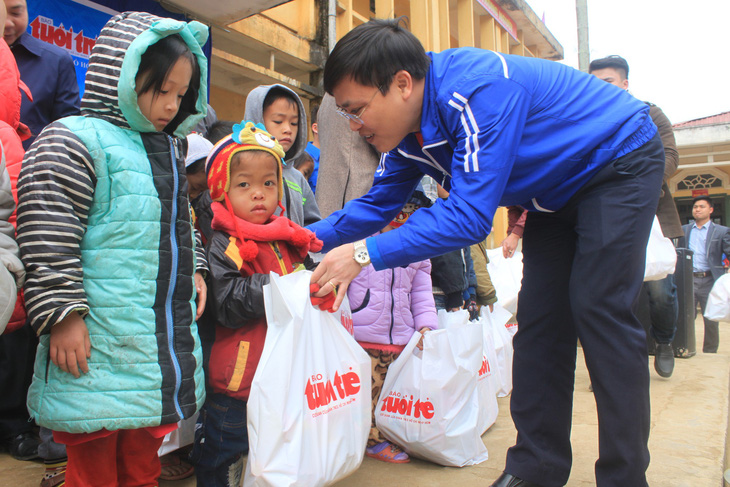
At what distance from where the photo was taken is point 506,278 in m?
4.48

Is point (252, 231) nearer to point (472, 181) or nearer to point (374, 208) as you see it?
point (374, 208)

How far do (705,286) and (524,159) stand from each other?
7.53 meters

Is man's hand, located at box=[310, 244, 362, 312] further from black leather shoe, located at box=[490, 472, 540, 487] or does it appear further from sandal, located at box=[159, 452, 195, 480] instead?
sandal, located at box=[159, 452, 195, 480]

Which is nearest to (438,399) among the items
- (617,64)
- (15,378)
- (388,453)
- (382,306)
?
(388,453)

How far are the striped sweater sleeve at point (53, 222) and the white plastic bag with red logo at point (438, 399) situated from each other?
1.50 m

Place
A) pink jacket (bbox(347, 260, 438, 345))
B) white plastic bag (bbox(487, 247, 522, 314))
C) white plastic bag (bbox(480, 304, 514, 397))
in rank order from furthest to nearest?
1. white plastic bag (bbox(487, 247, 522, 314))
2. white plastic bag (bbox(480, 304, 514, 397))
3. pink jacket (bbox(347, 260, 438, 345))

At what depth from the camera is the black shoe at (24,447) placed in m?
2.27

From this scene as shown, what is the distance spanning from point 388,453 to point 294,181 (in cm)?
140

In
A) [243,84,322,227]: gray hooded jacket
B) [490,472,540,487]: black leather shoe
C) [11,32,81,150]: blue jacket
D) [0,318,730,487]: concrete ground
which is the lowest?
[0,318,730,487]: concrete ground

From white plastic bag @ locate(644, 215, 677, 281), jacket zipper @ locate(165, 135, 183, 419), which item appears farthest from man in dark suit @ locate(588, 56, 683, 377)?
jacket zipper @ locate(165, 135, 183, 419)

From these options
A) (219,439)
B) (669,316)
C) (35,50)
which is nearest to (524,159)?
(219,439)

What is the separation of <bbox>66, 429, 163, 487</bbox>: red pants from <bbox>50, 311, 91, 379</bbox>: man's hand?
289 mm

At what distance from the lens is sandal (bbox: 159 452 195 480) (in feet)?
7.36

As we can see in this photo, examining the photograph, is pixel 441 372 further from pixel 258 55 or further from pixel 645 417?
pixel 258 55
